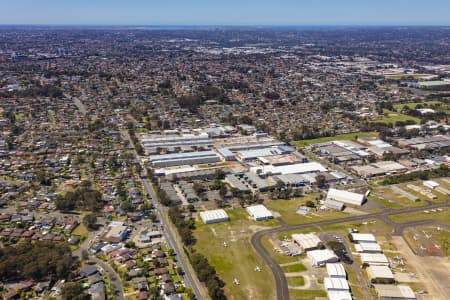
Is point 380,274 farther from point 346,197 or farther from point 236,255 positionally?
point 346,197

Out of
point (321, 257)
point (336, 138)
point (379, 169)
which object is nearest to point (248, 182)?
point (321, 257)

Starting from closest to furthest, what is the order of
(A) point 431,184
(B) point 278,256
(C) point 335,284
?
(C) point 335,284 < (B) point 278,256 < (A) point 431,184

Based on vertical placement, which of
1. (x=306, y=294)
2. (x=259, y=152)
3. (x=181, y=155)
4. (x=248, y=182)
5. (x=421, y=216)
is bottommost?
(x=421, y=216)

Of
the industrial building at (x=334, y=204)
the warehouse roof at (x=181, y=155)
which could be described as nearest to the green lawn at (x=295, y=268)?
the industrial building at (x=334, y=204)

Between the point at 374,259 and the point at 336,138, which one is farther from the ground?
the point at 336,138

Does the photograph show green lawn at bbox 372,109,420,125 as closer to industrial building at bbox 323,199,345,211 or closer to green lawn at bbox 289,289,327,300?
industrial building at bbox 323,199,345,211

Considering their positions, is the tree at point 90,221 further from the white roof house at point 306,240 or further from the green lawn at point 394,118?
the green lawn at point 394,118
